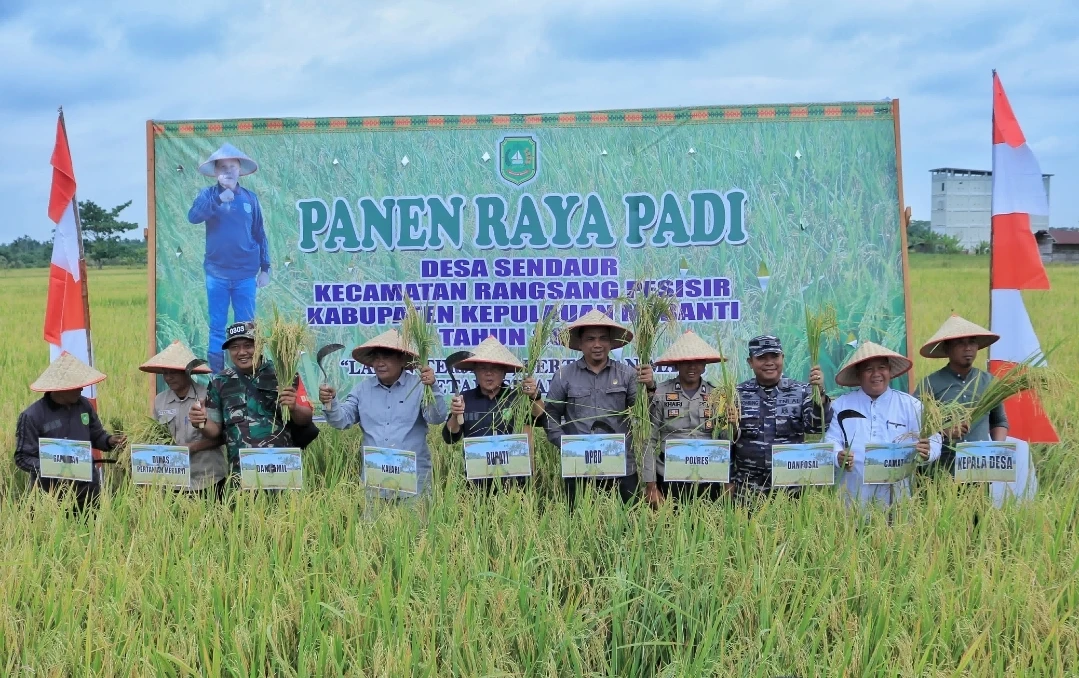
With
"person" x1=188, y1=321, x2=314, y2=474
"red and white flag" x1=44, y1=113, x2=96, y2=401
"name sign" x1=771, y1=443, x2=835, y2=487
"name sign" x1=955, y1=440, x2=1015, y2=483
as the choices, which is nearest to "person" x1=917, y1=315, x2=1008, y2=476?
"name sign" x1=955, y1=440, x2=1015, y2=483

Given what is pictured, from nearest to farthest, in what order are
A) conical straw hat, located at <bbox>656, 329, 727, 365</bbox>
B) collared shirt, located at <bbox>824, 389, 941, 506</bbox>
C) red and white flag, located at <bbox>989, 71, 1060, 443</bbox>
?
collared shirt, located at <bbox>824, 389, 941, 506</bbox>, conical straw hat, located at <bbox>656, 329, 727, 365</bbox>, red and white flag, located at <bbox>989, 71, 1060, 443</bbox>

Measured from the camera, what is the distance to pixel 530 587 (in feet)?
10.8

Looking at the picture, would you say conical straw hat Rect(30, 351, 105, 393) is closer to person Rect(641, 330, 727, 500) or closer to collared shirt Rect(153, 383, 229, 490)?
collared shirt Rect(153, 383, 229, 490)

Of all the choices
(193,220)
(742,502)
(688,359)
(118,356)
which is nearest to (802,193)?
(688,359)

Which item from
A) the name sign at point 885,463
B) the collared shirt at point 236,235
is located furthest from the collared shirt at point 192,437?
the name sign at point 885,463

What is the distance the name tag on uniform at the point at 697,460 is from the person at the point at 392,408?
4.31 feet

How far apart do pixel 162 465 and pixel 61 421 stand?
0.78 m

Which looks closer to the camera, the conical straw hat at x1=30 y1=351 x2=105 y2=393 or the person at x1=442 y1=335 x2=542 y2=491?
the person at x1=442 y1=335 x2=542 y2=491

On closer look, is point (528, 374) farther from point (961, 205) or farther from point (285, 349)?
point (961, 205)

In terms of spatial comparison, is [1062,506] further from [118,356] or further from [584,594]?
[118,356]

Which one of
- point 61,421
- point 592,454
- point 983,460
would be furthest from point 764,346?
point 61,421

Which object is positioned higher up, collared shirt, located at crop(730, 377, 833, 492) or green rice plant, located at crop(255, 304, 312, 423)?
green rice plant, located at crop(255, 304, 312, 423)

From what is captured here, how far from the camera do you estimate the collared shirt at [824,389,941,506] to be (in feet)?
14.4

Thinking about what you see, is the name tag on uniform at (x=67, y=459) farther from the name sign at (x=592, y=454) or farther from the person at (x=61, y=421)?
the name sign at (x=592, y=454)
